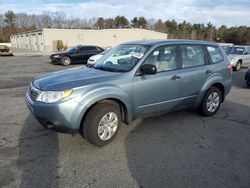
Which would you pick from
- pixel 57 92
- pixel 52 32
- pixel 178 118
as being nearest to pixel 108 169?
pixel 57 92

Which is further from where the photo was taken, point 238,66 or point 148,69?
point 238,66

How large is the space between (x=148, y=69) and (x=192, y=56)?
4.80 feet

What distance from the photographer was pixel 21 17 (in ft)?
292

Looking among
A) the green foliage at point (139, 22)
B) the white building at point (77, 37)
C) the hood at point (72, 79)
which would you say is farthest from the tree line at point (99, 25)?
the hood at point (72, 79)

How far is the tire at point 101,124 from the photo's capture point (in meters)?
3.81

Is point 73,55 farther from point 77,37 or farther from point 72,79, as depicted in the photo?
point 77,37

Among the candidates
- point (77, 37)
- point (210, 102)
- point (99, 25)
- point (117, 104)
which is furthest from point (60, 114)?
point (99, 25)

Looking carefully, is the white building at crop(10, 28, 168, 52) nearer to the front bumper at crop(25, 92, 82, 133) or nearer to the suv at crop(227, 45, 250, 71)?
the suv at crop(227, 45, 250, 71)

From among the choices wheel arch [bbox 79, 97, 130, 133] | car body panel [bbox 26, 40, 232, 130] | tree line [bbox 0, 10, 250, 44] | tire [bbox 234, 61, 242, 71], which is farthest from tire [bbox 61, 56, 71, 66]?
tree line [bbox 0, 10, 250, 44]

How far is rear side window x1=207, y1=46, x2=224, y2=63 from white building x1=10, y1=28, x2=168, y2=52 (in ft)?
122

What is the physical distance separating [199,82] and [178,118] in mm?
934

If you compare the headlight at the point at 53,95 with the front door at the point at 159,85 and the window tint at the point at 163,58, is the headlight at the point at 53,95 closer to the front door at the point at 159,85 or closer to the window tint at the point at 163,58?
the front door at the point at 159,85

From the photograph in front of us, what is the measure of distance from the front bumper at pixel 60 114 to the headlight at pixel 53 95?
7cm

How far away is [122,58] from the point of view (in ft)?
15.6
